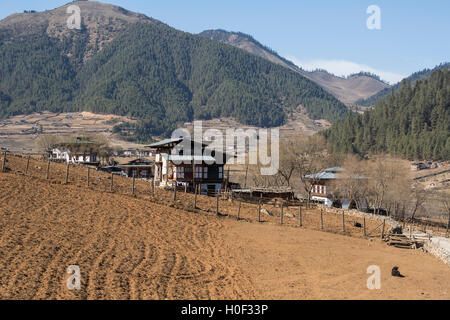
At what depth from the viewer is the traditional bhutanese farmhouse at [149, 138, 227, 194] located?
57.2m

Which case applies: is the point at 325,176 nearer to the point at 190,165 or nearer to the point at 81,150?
the point at 190,165

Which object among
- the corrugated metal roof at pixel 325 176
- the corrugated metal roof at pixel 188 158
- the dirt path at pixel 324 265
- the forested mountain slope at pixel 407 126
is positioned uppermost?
the forested mountain slope at pixel 407 126

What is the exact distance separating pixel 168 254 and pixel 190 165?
3612 centimetres

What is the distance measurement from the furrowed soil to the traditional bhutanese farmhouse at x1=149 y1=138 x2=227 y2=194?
21.0 meters

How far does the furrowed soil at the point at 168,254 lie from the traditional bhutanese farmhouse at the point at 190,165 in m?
21.0

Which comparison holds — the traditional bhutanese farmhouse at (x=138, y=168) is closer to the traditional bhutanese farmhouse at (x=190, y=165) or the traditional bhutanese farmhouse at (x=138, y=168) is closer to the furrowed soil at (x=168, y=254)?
the traditional bhutanese farmhouse at (x=190, y=165)

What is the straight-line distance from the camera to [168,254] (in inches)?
856

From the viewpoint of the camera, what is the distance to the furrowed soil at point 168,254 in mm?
16745

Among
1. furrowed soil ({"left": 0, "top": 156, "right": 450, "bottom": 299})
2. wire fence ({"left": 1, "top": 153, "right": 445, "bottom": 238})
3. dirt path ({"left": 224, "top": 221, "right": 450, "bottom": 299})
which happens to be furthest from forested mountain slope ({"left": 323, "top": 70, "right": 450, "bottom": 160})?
dirt path ({"left": 224, "top": 221, "right": 450, "bottom": 299})

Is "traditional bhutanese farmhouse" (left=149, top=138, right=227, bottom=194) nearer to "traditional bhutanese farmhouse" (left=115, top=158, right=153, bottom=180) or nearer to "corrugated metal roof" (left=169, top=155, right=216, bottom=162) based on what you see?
"corrugated metal roof" (left=169, top=155, right=216, bottom=162)

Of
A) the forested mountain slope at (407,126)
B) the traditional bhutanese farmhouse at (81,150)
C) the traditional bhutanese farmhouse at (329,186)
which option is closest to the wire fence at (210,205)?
the traditional bhutanese farmhouse at (329,186)

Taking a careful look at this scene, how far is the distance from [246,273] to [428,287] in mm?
8501
